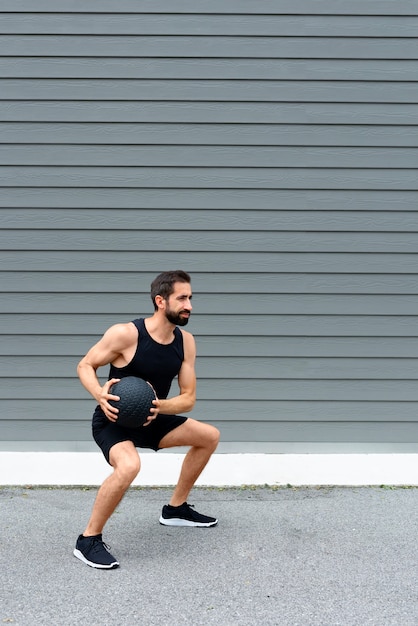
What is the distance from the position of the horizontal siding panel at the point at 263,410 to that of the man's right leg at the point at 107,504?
147cm

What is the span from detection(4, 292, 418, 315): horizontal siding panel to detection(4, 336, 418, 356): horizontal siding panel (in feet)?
0.60

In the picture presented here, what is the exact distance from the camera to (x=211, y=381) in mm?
5262

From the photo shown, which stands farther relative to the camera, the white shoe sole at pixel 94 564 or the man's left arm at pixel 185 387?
the man's left arm at pixel 185 387

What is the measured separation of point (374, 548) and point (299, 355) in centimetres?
159

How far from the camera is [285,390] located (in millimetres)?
5281

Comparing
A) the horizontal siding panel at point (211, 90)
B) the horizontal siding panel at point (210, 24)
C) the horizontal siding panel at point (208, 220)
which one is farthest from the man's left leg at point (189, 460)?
the horizontal siding panel at point (210, 24)

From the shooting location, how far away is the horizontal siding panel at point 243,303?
5.23 m

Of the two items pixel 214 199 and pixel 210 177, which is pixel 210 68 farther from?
pixel 214 199

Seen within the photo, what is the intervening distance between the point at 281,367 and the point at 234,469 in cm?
78

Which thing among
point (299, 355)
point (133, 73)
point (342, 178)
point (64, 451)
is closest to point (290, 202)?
point (342, 178)

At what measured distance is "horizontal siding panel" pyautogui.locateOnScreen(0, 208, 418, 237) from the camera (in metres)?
5.21

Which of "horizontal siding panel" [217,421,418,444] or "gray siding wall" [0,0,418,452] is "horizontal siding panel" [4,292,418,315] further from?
"horizontal siding panel" [217,421,418,444]

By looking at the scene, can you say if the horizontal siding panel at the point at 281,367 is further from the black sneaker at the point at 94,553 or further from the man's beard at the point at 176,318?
the black sneaker at the point at 94,553

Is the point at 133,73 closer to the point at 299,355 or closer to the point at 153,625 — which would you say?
the point at 299,355
